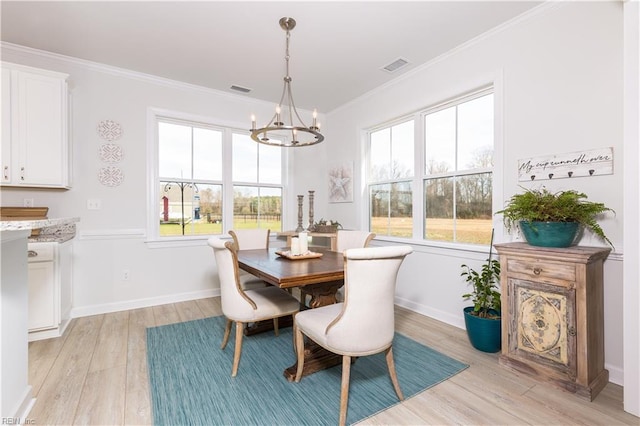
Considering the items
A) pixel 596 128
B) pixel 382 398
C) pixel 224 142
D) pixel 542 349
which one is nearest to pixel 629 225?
pixel 596 128

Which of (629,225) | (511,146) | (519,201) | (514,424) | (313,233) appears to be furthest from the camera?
(313,233)

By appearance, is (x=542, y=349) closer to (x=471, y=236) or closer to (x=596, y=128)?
(x=471, y=236)

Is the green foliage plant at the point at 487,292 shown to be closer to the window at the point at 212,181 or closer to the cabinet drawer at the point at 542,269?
the cabinet drawer at the point at 542,269

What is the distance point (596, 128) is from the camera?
2.05 meters

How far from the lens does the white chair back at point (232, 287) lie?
2029 millimetres

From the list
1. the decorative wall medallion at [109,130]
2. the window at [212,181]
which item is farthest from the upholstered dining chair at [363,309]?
the decorative wall medallion at [109,130]

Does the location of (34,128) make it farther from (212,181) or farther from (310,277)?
(310,277)

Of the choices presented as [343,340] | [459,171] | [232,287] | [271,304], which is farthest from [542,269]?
[232,287]

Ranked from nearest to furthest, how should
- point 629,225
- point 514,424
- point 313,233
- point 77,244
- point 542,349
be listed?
point 514,424 → point 629,225 → point 542,349 → point 77,244 → point 313,233

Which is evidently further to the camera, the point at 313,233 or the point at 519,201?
the point at 313,233

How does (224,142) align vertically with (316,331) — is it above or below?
above

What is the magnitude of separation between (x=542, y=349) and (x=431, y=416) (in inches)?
37.8

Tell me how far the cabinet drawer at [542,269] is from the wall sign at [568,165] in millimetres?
729

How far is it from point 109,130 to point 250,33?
2.03 meters
